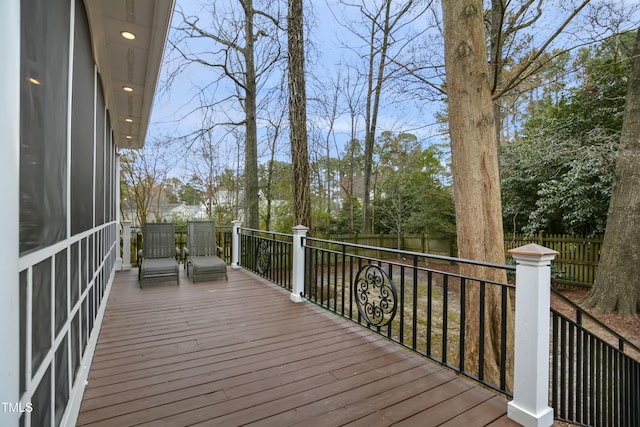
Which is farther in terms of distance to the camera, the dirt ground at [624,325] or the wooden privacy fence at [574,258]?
the wooden privacy fence at [574,258]

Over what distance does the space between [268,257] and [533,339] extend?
445cm

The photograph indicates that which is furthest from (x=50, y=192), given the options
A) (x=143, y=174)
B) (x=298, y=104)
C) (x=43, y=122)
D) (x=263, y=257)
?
(x=143, y=174)

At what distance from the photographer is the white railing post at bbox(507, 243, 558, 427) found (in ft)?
6.06

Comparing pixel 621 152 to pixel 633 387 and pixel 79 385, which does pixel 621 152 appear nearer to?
pixel 633 387

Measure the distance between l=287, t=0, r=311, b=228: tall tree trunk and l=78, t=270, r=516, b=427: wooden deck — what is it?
271cm

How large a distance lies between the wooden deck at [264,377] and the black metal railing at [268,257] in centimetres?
137

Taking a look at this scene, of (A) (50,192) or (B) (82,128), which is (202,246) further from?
(A) (50,192)

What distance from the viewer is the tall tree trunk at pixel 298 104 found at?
566 centimetres

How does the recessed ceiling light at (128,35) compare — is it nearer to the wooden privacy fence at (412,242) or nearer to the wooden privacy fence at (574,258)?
the wooden privacy fence at (412,242)

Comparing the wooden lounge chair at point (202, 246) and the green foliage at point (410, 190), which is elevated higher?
the green foliage at point (410, 190)

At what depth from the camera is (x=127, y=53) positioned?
322 cm

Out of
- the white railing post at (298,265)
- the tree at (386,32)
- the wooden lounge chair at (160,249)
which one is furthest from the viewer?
the tree at (386,32)

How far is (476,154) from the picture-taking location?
327cm

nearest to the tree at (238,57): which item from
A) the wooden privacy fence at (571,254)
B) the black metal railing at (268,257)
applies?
the black metal railing at (268,257)
